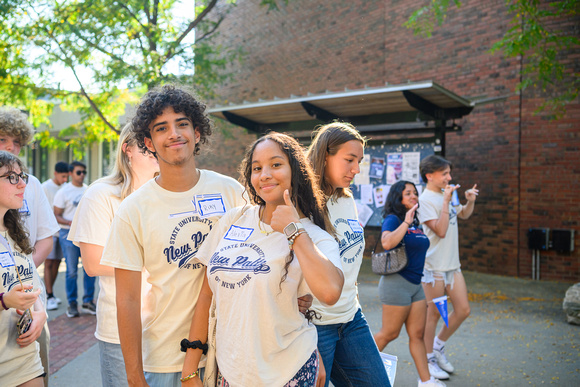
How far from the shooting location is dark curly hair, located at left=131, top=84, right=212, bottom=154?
90.9 inches

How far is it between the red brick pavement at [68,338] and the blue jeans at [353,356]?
3.58m

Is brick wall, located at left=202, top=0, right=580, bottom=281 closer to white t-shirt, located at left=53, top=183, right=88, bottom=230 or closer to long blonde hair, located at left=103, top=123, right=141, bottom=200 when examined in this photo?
white t-shirt, located at left=53, top=183, right=88, bottom=230

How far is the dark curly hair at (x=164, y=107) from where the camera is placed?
2.31 meters

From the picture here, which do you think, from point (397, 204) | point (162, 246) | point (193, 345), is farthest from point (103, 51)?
point (193, 345)

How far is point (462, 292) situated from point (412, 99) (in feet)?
12.0

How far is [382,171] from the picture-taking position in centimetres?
884

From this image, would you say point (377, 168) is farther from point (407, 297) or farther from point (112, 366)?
point (112, 366)

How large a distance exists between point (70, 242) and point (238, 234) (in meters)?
5.84

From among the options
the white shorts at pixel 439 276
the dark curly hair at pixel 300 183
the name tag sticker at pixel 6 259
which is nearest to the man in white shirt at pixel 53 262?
the name tag sticker at pixel 6 259

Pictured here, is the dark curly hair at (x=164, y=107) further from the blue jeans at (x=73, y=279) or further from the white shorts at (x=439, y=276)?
the blue jeans at (x=73, y=279)

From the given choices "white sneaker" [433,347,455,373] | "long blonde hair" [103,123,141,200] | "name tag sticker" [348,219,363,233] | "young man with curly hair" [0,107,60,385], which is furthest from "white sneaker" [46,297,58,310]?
"name tag sticker" [348,219,363,233]

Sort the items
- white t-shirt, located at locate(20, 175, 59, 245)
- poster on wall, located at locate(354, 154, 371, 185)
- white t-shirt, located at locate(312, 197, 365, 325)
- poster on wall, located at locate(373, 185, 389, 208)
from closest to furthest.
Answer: white t-shirt, located at locate(312, 197, 365, 325), white t-shirt, located at locate(20, 175, 59, 245), poster on wall, located at locate(373, 185, 389, 208), poster on wall, located at locate(354, 154, 371, 185)

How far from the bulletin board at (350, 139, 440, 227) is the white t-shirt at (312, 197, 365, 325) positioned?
5599mm

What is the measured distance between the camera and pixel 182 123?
7.68 feet
